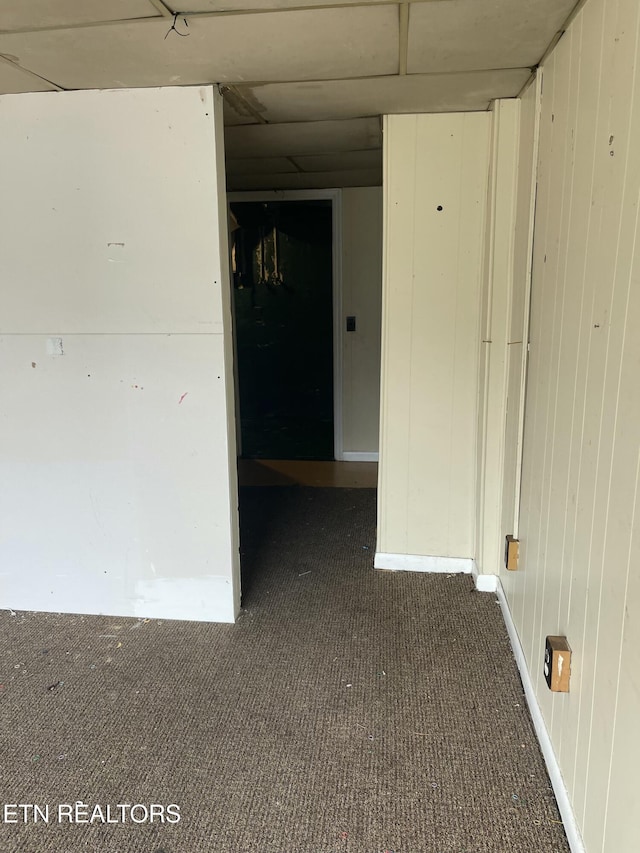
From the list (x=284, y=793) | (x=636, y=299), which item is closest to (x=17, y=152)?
(x=636, y=299)

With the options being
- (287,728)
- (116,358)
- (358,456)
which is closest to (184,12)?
(116,358)

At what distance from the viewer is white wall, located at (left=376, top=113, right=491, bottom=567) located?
2479mm

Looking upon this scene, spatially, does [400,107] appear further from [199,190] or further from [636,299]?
[636,299]

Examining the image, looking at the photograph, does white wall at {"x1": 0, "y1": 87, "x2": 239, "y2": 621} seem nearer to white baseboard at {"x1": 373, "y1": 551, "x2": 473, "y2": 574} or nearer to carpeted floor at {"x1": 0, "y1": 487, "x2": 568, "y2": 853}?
carpeted floor at {"x1": 0, "y1": 487, "x2": 568, "y2": 853}

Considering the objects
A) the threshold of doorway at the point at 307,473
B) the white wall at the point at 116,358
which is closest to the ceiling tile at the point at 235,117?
the white wall at the point at 116,358

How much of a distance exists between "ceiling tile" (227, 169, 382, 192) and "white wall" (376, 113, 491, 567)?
1218mm

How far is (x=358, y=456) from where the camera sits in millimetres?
4730

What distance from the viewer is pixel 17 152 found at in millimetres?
2186

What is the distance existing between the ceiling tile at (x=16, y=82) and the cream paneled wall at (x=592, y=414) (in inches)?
68.3

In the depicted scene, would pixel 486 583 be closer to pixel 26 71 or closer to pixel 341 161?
pixel 341 161

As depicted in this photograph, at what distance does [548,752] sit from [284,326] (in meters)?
3.72

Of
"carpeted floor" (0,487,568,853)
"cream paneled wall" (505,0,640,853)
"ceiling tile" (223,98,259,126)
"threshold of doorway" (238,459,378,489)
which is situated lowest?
"carpeted floor" (0,487,568,853)

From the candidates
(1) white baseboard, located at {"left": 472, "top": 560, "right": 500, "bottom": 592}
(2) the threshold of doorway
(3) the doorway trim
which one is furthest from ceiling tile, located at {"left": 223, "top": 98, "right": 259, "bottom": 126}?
(2) the threshold of doorway

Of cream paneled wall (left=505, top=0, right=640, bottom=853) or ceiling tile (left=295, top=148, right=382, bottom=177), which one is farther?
ceiling tile (left=295, top=148, right=382, bottom=177)
